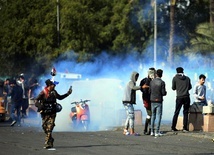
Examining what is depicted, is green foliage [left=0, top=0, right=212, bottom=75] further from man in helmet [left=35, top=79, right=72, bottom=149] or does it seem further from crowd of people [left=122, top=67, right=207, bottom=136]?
man in helmet [left=35, top=79, right=72, bottom=149]

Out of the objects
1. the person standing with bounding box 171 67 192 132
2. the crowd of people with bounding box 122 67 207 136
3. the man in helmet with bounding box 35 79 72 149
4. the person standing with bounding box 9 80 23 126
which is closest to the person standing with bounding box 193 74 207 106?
the crowd of people with bounding box 122 67 207 136

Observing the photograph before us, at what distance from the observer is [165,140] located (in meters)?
19.0

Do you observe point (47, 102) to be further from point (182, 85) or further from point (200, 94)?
point (200, 94)

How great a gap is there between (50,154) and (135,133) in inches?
240

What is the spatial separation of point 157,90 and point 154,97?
0.71ft

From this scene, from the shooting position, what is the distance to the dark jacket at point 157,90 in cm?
2006

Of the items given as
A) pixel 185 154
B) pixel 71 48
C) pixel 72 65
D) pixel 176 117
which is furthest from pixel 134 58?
pixel 185 154

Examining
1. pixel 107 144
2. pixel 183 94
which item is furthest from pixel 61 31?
pixel 107 144

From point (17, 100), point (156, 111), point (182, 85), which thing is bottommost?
point (156, 111)

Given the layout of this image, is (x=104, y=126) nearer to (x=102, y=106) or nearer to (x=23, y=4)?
(x=102, y=106)

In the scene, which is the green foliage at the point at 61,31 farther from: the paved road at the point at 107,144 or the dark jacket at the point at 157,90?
the dark jacket at the point at 157,90

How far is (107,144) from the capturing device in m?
17.6

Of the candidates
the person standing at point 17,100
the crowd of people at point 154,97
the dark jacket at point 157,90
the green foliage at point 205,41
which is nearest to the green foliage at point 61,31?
the green foliage at point 205,41

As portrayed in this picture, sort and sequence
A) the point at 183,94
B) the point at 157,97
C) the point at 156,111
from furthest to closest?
the point at 183,94 → the point at 156,111 → the point at 157,97
